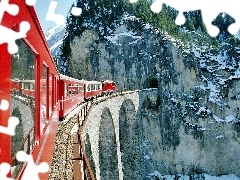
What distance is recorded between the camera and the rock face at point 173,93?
37844 mm

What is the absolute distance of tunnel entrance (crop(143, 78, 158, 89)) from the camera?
41516mm

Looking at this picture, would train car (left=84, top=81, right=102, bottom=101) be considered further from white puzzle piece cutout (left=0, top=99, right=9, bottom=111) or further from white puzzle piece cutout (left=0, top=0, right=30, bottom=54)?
white puzzle piece cutout (left=0, top=99, right=9, bottom=111)

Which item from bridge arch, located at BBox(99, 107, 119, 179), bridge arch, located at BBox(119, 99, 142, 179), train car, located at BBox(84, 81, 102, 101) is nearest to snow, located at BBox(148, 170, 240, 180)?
bridge arch, located at BBox(119, 99, 142, 179)

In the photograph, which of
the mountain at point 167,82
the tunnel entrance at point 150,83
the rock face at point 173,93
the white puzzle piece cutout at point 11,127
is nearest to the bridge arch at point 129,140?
the rock face at point 173,93

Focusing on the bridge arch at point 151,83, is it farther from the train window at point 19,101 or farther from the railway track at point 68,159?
the train window at point 19,101

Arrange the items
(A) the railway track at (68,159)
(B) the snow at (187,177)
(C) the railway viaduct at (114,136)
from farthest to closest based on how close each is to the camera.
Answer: (B) the snow at (187,177), (C) the railway viaduct at (114,136), (A) the railway track at (68,159)

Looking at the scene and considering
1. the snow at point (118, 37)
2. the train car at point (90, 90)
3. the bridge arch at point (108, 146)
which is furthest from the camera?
the snow at point (118, 37)

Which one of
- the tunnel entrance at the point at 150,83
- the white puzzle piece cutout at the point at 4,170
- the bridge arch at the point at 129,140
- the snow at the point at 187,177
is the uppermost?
the tunnel entrance at the point at 150,83

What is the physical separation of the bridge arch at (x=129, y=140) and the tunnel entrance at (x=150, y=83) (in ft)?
29.6

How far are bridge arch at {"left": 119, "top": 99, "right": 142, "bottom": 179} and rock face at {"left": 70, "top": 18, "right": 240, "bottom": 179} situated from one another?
10.7 feet

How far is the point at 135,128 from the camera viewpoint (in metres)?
34.0

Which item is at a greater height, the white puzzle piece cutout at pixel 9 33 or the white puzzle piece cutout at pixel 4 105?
the white puzzle piece cutout at pixel 9 33

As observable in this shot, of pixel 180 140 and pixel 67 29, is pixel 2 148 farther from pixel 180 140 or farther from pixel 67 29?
pixel 67 29

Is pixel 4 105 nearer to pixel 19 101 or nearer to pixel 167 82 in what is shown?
pixel 19 101
